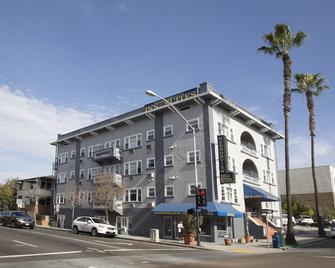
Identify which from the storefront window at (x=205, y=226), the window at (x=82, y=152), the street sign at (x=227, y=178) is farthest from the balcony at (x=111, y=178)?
the street sign at (x=227, y=178)

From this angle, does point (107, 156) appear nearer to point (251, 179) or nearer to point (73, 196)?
point (73, 196)

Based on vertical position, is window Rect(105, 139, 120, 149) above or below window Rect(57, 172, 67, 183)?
above

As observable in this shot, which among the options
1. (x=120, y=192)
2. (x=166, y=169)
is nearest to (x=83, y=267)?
(x=166, y=169)

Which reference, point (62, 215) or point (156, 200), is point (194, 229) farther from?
point (62, 215)

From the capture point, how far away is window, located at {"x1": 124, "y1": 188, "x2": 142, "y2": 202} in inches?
1587

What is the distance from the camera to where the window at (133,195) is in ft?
132

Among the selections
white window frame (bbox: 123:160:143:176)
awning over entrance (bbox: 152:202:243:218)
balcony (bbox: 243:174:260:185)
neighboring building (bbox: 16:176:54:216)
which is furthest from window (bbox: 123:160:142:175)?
neighboring building (bbox: 16:176:54:216)

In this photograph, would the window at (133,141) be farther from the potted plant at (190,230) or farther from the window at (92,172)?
the potted plant at (190,230)

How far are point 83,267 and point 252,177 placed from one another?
99.1 ft

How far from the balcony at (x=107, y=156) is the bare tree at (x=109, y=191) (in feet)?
7.76

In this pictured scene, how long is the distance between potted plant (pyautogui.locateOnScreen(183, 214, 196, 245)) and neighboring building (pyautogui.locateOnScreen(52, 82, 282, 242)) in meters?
1.57

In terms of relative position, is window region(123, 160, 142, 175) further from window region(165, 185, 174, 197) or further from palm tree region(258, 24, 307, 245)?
palm tree region(258, 24, 307, 245)

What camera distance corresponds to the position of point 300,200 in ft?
251

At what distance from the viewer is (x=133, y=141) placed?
42.8 metres
